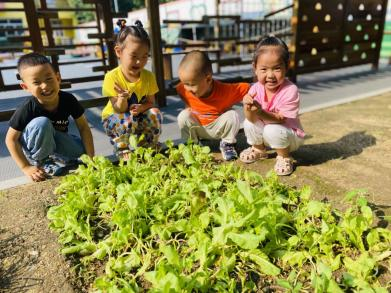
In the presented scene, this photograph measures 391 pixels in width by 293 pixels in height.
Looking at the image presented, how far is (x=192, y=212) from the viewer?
1521 millimetres

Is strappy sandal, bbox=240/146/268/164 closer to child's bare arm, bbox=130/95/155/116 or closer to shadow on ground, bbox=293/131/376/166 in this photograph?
shadow on ground, bbox=293/131/376/166

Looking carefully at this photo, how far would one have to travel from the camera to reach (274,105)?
2133 mm

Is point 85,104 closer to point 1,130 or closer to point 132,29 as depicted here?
point 1,130

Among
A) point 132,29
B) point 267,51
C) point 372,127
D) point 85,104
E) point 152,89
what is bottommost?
point 372,127

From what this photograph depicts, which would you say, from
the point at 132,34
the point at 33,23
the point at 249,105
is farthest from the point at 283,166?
the point at 33,23

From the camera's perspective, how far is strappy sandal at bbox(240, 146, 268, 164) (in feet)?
7.59

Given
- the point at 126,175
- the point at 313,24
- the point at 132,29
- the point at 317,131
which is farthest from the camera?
the point at 313,24

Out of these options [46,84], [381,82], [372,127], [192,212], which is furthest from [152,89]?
[381,82]

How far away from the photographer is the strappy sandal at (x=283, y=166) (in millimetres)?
2094

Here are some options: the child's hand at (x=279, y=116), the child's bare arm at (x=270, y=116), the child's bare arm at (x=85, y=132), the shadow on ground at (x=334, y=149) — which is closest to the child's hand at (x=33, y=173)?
the child's bare arm at (x=85, y=132)

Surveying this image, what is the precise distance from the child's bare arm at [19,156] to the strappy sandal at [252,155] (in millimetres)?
1367

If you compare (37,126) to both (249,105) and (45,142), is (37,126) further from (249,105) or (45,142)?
(249,105)

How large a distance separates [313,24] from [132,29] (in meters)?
3.92

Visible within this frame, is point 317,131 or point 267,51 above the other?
point 267,51
